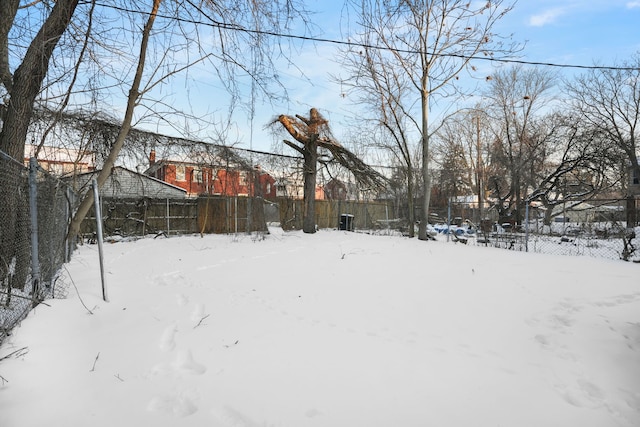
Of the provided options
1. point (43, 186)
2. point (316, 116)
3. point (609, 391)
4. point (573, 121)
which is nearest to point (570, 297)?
point (609, 391)

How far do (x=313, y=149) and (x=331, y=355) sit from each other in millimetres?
12140

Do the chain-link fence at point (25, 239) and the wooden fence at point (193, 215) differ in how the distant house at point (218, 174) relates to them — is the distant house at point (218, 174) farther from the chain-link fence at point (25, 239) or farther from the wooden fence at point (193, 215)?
the chain-link fence at point (25, 239)

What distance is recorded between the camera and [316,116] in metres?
14.2

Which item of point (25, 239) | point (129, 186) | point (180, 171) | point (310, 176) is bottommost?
point (25, 239)

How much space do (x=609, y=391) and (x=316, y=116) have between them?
1340 centimetres

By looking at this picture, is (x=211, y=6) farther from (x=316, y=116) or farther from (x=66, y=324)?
(x=316, y=116)

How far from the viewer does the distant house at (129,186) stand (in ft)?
36.5

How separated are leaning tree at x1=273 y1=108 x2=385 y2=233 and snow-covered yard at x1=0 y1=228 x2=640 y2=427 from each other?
31.4 feet

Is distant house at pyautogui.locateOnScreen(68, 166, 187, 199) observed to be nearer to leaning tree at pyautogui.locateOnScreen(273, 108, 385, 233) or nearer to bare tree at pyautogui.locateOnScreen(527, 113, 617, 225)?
leaning tree at pyautogui.locateOnScreen(273, 108, 385, 233)

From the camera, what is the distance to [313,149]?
14.2 meters

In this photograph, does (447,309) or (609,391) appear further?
(447,309)

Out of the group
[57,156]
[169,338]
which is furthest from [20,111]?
[57,156]

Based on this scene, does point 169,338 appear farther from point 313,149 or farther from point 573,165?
point 573,165

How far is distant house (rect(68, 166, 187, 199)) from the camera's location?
36.5 feet
